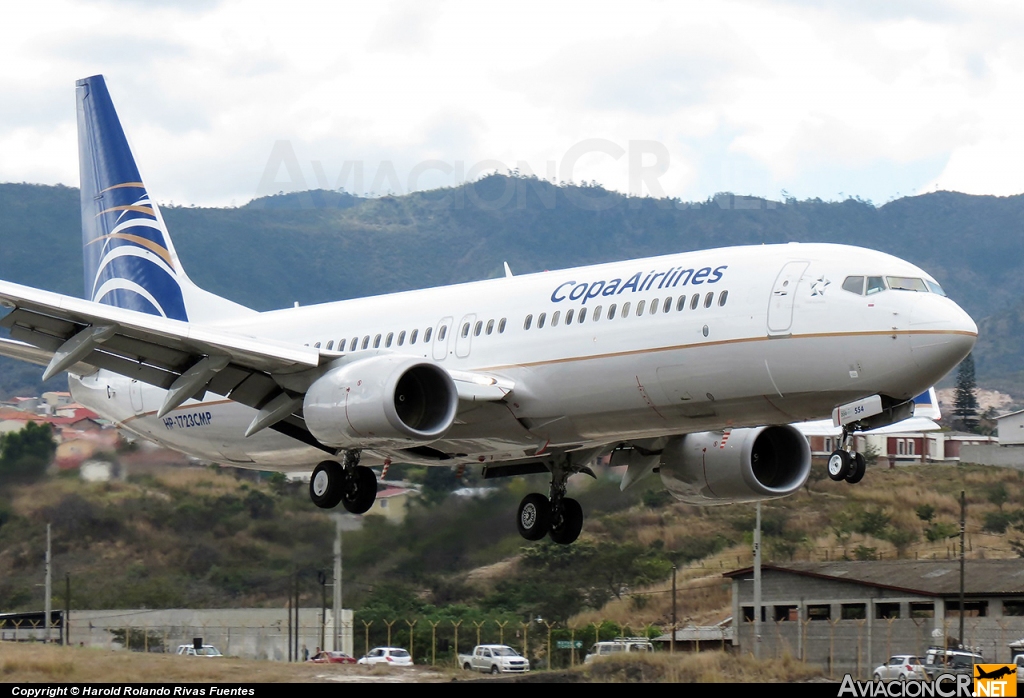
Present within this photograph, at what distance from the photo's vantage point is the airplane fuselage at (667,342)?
→ 23.2 metres

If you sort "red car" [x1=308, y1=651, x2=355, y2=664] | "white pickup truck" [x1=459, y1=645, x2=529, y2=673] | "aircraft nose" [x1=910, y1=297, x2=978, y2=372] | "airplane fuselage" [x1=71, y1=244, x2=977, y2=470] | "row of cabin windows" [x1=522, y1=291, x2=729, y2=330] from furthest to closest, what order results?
1. "white pickup truck" [x1=459, y1=645, x2=529, y2=673]
2. "red car" [x1=308, y1=651, x2=355, y2=664]
3. "row of cabin windows" [x1=522, y1=291, x2=729, y2=330]
4. "airplane fuselage" [x1=71, y1=244, x2=977, y2=470]
5. "aircraft nose" [x1=910, y1=297, x2=978, y2=372]

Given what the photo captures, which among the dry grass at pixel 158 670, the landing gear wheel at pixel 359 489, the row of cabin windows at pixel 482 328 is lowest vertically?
the dry grass at pixel 158 670

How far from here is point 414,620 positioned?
45719 mm

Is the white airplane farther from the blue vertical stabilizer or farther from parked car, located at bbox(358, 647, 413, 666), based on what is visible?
parked car, located at bbox(358, 647, 413, 666)

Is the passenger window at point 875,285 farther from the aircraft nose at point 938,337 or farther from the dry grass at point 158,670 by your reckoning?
the dry grass at point 158,670

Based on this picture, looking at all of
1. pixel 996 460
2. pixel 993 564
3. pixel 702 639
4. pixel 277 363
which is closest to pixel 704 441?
pixel 277 363

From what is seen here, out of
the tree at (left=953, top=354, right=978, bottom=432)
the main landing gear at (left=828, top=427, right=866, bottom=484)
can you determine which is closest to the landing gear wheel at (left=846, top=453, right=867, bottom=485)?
the main landing gear at (left=828, top=427, right=866, bottom=484)

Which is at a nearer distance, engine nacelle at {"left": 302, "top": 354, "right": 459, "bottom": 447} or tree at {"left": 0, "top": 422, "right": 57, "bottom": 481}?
engine nacelle at {"left": 302, "top": 354, "right": 459, "bottom": 447}

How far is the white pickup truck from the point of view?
41.3 metres

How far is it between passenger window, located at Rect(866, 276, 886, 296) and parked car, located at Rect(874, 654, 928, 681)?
32.5 ft

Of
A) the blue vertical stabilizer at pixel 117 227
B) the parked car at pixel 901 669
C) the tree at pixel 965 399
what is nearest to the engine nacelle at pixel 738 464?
the parked car at pixel 901 669

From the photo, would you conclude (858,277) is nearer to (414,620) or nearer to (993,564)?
(414,620)

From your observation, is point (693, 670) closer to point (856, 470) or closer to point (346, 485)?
point (856, 470)

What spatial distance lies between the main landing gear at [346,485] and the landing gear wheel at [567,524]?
4.65 m
